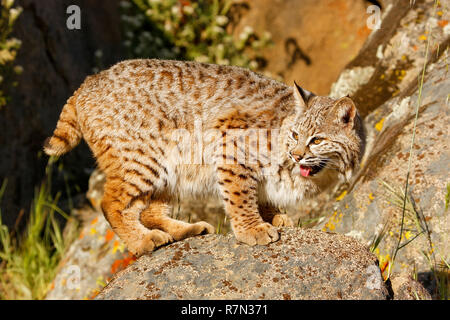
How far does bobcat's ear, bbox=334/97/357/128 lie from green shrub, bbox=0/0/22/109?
363 centimetres

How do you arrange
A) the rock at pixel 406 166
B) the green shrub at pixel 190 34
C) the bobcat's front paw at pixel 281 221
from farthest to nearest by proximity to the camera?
1. the green shrub at pixel 190 34
2. the bobcat's front paw at pixel 281 221
3. the rock at pixel 406 166

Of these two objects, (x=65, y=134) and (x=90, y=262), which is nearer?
(x=65, y=134)

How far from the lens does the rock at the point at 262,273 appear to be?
300cm

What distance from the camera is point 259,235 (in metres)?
3.57

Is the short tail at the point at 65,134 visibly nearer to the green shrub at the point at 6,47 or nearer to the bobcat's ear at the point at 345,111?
the green shrub at the point at 6,47

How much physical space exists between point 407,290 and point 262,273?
3.06 ft

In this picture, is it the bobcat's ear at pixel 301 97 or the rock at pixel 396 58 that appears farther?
the rock at pixel 396 58

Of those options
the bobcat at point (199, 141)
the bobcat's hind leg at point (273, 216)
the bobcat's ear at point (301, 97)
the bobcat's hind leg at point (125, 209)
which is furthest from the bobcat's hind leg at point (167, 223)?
the bobcat's ear at point (301, 97)

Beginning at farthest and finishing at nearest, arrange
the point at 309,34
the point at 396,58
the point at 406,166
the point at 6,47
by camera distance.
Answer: the point at 309,34 → the point at 396,58 → the point at 6,47 → the point at 406,166

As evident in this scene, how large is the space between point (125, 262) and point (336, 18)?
207 inches

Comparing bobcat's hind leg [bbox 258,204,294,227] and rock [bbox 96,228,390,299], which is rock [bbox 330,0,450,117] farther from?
rock [bbox 96,228,390,299]

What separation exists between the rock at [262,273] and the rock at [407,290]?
0.15m

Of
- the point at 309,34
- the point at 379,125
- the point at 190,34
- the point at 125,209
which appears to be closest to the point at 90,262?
the point at 125,209

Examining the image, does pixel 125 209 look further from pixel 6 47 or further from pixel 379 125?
pixel 379 125
